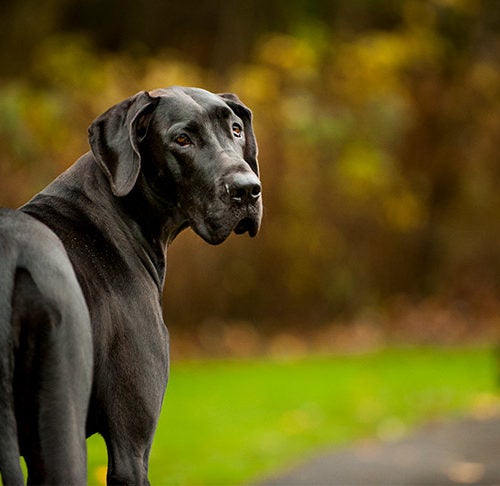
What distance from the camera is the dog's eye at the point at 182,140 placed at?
3.51 meters

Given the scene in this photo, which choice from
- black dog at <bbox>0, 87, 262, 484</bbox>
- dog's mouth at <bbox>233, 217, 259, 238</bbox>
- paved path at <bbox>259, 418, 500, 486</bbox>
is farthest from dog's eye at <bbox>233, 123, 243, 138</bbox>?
paved path at <bbox>259, 418, 500, 486</bbox>

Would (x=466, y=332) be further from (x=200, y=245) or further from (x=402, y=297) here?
(x=200, y=245)

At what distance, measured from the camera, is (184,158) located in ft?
11.5

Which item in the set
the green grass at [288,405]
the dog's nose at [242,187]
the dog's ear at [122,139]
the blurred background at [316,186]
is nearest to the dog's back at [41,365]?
the dog's ear at [122,139]

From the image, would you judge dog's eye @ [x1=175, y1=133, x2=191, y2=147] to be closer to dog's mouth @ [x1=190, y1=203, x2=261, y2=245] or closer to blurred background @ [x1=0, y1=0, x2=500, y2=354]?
dog's mouth @ [x1=190, y1=203, x2=261, y2=245]

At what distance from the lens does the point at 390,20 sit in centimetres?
2047

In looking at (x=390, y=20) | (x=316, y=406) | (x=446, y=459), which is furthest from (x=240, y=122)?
(x=390, y=20)

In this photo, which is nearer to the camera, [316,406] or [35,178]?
[316,406]

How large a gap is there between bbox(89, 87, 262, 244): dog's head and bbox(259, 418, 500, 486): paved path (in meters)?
4.60

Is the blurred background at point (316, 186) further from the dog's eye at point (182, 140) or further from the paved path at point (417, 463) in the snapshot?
the dog's eye at point (182, 140)

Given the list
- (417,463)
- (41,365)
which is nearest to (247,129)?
(41,365)

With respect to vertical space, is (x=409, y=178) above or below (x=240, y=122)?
above

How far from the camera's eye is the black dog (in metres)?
2.94

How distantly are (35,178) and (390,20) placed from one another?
9977 mm
